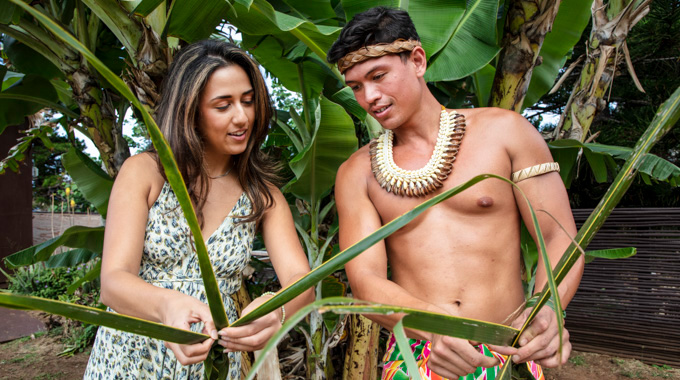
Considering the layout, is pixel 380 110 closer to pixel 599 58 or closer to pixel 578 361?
pixel 599 58

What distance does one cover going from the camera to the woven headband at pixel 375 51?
1.37m

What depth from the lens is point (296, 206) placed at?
2.64 m

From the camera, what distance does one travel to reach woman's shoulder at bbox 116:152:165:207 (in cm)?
126

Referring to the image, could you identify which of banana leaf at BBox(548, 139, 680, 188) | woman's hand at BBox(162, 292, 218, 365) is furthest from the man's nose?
banana leaf at BBox(548, 139, 680, 188)

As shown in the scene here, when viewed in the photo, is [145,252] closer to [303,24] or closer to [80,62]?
[303,24]

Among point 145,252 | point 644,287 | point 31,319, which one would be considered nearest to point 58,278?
point 31,319

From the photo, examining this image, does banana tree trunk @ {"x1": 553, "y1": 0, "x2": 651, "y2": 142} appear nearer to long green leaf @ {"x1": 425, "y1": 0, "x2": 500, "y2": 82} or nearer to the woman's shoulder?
long green leaf @ {"x1": 425, "y1": 0, "x2": 500, "y2": 82}

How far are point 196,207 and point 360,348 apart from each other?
1.42 metres

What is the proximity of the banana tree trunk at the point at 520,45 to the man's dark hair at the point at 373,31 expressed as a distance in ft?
2.49

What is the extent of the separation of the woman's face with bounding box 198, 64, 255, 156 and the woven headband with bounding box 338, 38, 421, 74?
11.6 inches

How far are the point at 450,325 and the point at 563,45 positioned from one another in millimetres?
2300

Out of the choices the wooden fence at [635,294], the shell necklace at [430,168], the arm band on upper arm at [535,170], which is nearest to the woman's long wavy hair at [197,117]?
the shell necklace at [430,168]

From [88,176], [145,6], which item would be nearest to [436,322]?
[145,6]

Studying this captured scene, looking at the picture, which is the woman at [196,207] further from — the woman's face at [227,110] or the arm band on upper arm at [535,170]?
the arm band on upper arm at [535,170]
